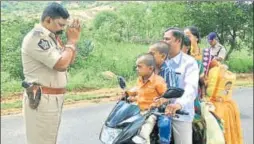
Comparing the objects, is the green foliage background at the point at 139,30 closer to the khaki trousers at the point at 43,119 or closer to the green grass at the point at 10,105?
the green grass at the point at 10,105

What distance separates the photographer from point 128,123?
13.6 feet

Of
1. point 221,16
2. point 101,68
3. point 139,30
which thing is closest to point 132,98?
point 101,68

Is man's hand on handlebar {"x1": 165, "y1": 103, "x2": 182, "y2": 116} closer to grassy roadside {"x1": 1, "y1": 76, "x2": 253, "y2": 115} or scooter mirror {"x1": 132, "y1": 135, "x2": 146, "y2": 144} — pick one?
scooter mirror {"x1": 132, "y1": 135, "x2": 146, "y2": 144}

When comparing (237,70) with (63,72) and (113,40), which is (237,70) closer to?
(113,40)

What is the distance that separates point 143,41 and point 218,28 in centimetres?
241

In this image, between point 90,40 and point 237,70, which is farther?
point 237,70

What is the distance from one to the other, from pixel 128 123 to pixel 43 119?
0.66 metres

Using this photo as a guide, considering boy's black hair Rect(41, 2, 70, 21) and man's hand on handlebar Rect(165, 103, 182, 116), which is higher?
boy's black hair Rect(41, 2, 70, 21)

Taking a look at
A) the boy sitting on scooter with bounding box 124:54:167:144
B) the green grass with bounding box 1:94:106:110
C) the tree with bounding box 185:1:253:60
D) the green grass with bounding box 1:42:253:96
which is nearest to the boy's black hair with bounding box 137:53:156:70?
the boy sitting on scooter with bounding box 124:54:167:144

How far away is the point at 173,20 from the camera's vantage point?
1728 centimetres

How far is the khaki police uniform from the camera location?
4117 millimetres

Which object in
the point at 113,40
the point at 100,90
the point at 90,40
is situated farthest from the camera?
the point at 113,40

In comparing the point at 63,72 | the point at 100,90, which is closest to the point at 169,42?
the point at 63,72

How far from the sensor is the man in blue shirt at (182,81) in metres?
4.41
